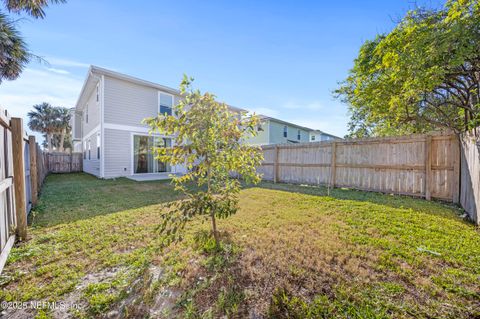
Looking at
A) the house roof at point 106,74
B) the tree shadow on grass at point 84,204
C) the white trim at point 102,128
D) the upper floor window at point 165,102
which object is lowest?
the tree shadow on grass at point 84,204

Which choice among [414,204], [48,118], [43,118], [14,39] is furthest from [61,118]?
[414,204]

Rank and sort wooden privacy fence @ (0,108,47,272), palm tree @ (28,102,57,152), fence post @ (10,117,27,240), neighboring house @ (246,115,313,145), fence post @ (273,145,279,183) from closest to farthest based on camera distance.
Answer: wooden privacy fence @ (0,108,47,272) < fence post @ (10,117,27,240) < fence post @ (273,145,279,183) < neighboring house @ (246,115,313,145) < palm tree @ (28,102,57,152)

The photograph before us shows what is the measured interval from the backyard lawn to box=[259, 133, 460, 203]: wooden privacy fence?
163 centimetres

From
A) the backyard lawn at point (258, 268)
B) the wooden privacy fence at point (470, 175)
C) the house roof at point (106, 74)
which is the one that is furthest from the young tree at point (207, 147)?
the house roof at point (106, 74)

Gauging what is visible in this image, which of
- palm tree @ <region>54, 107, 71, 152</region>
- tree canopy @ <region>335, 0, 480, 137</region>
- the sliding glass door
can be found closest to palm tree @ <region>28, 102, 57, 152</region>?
palm tree @ <region>54, 107, 71, 152</region>

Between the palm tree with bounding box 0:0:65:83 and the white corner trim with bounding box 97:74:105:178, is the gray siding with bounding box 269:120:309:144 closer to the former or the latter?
the white corner trim with bounding box 97:74:105:178

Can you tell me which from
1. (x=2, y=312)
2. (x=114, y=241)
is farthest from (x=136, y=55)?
(x=2, y=312)

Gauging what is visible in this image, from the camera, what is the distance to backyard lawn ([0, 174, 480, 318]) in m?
1.73

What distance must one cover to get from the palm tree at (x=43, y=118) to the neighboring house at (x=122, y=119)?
650 inches

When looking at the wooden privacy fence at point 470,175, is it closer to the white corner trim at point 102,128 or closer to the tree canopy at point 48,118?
the white corner trim at point 102,128

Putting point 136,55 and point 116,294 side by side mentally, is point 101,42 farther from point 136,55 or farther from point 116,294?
point 116,294

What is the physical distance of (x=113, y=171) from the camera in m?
10.4

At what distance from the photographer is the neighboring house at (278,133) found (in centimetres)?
2072

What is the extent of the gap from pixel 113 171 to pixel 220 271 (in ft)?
34.1
